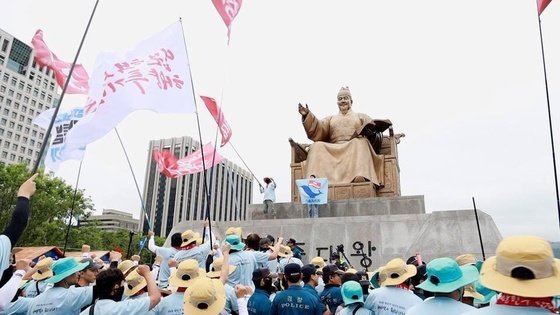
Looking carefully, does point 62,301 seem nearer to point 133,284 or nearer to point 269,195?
point 133,284

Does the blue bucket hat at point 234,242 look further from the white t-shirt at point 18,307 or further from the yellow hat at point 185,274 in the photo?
the white t-shirt at point 18,307

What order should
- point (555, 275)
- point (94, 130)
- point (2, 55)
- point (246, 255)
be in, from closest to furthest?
1. point (555, 275)
2. point (246, 255)
3. point (94, 130)
4. point (2, 55)

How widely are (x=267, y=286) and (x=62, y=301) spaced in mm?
1724

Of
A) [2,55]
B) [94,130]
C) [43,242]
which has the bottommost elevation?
[43,242]

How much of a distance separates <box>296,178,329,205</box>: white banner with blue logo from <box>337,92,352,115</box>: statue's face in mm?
3394

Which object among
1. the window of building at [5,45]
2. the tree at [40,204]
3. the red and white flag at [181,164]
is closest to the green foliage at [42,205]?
the tree at [40,204]

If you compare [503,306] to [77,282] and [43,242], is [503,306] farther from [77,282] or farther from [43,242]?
[43,242]

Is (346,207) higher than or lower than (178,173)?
lower

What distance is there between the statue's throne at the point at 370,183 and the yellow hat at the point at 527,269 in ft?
32.1

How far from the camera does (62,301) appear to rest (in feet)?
10.3

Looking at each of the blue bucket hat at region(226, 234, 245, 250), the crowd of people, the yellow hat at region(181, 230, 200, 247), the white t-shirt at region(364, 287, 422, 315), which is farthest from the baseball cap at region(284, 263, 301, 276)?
the yellow hat at region(181, 230, 200, 247)

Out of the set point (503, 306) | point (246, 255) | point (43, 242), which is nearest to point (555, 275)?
point (503, 306)

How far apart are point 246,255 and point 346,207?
6917mm

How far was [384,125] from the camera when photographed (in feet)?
39.4
